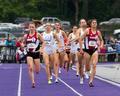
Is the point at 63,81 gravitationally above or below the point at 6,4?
below

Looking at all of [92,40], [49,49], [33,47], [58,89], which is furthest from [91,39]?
[58,89]

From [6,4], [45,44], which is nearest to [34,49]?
[45,44]

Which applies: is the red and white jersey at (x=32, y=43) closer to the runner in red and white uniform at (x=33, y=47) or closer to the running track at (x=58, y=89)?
the runner in red and white uniform at (x=33, y=47)

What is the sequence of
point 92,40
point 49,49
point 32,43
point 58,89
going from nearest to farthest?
point 58,89, point 32,43, point 92,40, point 49,49

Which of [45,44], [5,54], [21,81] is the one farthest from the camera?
[5,54]

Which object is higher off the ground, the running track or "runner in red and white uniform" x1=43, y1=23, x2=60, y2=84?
"runner in red and white uniform" x1=43, y1=23, x2=60, y2=84

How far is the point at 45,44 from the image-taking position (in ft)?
73.0

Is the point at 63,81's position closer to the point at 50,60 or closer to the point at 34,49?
the point at 50,60

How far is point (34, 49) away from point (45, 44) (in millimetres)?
1467

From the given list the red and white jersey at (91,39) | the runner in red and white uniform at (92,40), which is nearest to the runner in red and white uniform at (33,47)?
the runner in red and white uniform at (92,40)

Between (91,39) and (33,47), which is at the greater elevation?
(91,39)

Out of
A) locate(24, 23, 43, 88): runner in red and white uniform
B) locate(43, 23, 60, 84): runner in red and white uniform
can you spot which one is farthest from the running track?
locate(24, 23, 43, 88): runner in red and white uniform

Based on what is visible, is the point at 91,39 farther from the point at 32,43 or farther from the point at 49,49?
the point at 49,49

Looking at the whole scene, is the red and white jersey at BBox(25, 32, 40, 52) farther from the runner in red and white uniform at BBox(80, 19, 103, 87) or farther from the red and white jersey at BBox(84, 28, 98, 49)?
the red and white jersey at BBox(84, 28, 98, 49)
